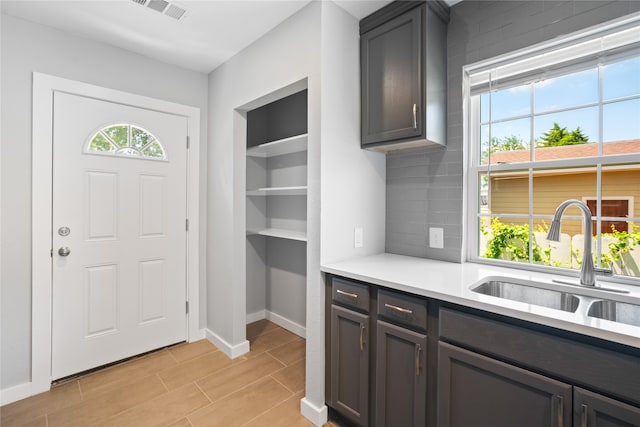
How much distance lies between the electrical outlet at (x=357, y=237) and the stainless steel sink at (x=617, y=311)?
1215mm

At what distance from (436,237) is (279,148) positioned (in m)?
1.65

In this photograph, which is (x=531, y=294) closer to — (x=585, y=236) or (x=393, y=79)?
(x=585, y=236)

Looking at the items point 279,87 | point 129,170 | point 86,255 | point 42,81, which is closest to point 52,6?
point 42,81

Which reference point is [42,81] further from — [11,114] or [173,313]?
[173,313]

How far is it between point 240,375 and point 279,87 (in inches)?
86.3

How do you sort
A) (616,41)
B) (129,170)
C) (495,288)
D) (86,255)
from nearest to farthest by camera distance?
1. (616,41)
2. (495,288)
3. (86,255)
4. (129,170)

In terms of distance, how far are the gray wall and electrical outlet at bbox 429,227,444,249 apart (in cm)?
3

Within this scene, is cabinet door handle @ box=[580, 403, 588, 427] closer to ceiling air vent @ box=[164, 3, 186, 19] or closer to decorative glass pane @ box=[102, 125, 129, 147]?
ceiling air vent @ box=[164, 3, 186, 19]

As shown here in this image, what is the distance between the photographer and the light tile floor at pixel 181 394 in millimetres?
1893

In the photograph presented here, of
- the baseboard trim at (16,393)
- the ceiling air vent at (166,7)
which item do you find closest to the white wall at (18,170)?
the baseboard trim at (16,393)

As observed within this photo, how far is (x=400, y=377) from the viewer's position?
60.1 inches

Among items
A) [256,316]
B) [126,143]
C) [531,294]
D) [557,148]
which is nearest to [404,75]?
[557,148]

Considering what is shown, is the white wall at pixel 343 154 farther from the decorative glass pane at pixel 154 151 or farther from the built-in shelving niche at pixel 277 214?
the decorative glass pane at pixel 154 151

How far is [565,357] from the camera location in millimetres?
1059
